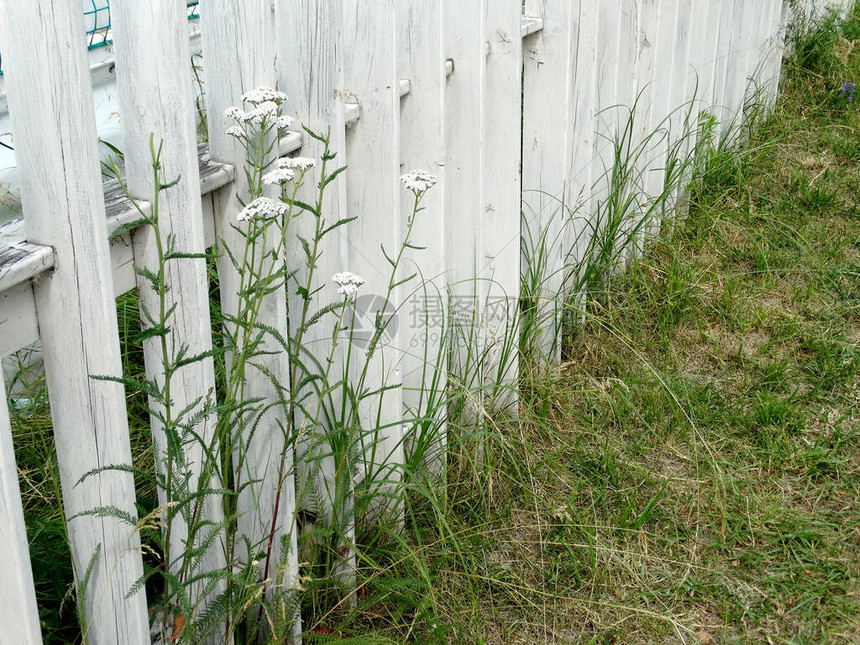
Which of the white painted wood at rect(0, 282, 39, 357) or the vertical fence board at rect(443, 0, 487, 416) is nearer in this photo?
the white painted wood at rect(0, 282, 39, 357)

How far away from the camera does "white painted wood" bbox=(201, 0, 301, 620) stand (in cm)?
165

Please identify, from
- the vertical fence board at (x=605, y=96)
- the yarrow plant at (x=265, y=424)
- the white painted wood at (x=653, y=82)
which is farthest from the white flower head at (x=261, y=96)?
the white painted wood at (x=653, y=82)

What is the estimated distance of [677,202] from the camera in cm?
407

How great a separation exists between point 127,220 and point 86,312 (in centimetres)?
17

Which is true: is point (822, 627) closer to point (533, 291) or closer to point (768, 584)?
point (768, 584)

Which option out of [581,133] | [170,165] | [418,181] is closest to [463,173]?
[418,181]

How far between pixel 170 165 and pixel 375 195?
69 centimetres

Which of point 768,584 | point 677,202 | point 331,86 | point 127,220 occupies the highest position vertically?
point 331,86

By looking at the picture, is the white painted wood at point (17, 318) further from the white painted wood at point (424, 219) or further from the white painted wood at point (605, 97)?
the white painted wood at point (605, 97)

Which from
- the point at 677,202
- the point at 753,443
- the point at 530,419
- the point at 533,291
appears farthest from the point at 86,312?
the point at 677,202

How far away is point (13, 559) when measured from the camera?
1283 mm

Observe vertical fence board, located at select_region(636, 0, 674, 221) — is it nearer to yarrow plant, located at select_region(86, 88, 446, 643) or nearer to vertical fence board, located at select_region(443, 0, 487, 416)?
vertical fence board, located at select_region(443, 0, 487, 416)

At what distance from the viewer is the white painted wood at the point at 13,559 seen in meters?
1.24

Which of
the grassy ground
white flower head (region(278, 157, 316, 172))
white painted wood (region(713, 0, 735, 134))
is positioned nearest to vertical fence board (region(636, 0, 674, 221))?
the grassy ground
